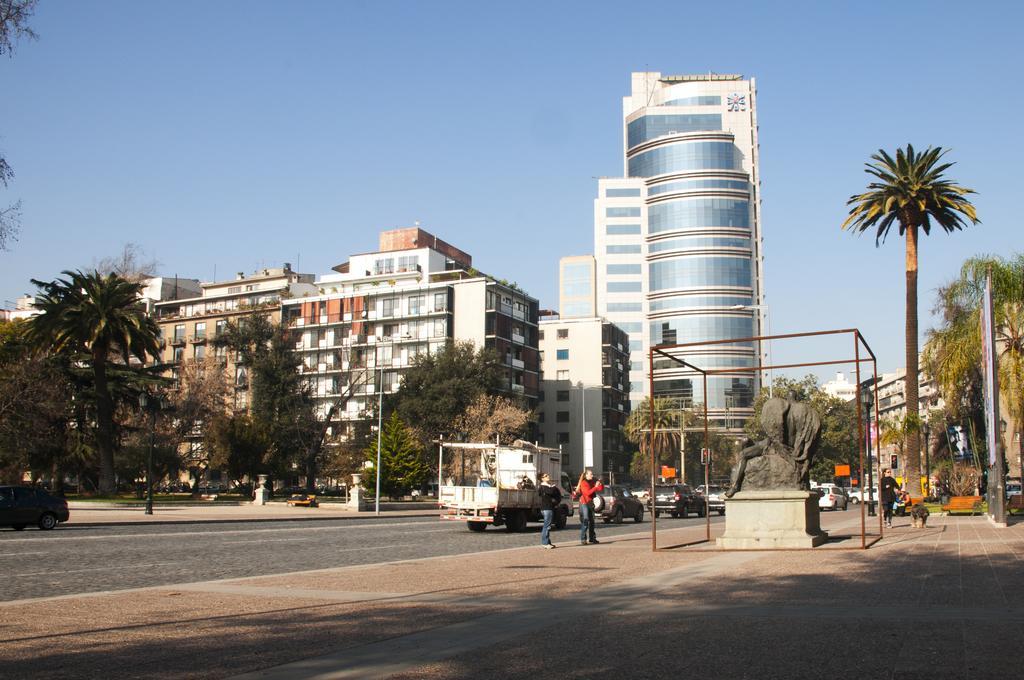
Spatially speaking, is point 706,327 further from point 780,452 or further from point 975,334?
point 780,452

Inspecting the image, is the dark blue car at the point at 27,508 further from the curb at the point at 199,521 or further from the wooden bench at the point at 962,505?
the wooden bench at the point at 962,505

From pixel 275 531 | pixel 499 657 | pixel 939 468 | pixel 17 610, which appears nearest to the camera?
pixel 499 657

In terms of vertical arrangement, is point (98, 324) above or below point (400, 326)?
below

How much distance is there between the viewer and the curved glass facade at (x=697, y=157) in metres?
158

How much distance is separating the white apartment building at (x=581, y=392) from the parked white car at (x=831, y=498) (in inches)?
2024

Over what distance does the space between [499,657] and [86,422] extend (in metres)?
62.1

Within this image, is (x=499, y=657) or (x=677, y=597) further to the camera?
(x=677, y=597)

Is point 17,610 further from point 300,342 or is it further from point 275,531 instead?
point 300,342

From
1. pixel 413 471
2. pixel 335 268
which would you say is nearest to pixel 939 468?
pixel 413 471

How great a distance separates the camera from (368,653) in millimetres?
7898

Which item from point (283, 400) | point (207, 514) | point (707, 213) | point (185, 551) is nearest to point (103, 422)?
point (207, 514)

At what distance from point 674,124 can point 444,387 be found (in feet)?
347

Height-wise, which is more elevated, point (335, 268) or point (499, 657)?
point (335, 268)

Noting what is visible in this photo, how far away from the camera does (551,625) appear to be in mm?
9359
